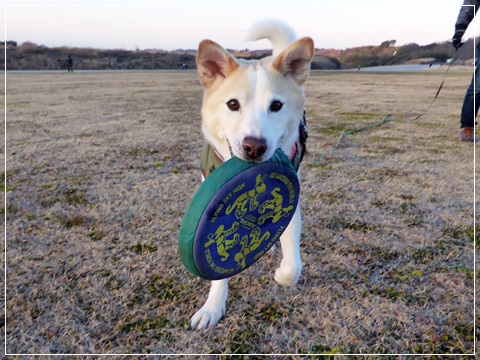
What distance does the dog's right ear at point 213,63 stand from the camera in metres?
2.28

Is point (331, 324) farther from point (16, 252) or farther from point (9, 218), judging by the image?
point (9, 218)

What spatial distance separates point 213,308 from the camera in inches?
84.4

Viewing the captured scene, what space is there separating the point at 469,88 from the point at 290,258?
4833 mm

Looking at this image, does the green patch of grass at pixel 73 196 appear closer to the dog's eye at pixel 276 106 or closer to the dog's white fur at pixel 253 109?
the dog's white fur at pixel 253 109

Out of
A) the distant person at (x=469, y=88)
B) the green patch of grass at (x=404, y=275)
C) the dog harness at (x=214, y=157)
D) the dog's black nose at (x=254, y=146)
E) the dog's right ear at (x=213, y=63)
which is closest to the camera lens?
the dog's black nose at (x=254, y=146)

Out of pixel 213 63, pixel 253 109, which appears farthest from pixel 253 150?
pixel 213 63

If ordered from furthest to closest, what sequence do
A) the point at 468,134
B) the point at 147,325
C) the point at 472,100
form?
1. the point at 468,134
2. the point at 472,100
3. the point at 147,325

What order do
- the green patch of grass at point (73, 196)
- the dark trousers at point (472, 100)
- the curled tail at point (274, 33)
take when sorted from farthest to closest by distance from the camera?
the dark trousers at point (472, 100), the green patch of grass at point (73, 196), the curled tail at point (274, 33)

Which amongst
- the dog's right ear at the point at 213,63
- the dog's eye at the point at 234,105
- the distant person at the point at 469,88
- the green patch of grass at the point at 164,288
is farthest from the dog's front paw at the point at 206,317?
the distant person at the point at 469,88

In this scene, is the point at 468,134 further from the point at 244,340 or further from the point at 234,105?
the point at 244,340

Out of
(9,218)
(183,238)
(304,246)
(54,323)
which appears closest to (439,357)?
(304,246)

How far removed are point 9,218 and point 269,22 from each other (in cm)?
272

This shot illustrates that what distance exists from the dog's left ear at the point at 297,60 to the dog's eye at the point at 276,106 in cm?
28

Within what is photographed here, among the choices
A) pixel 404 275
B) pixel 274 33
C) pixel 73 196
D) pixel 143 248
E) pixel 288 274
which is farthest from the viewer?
pixel 73 196
